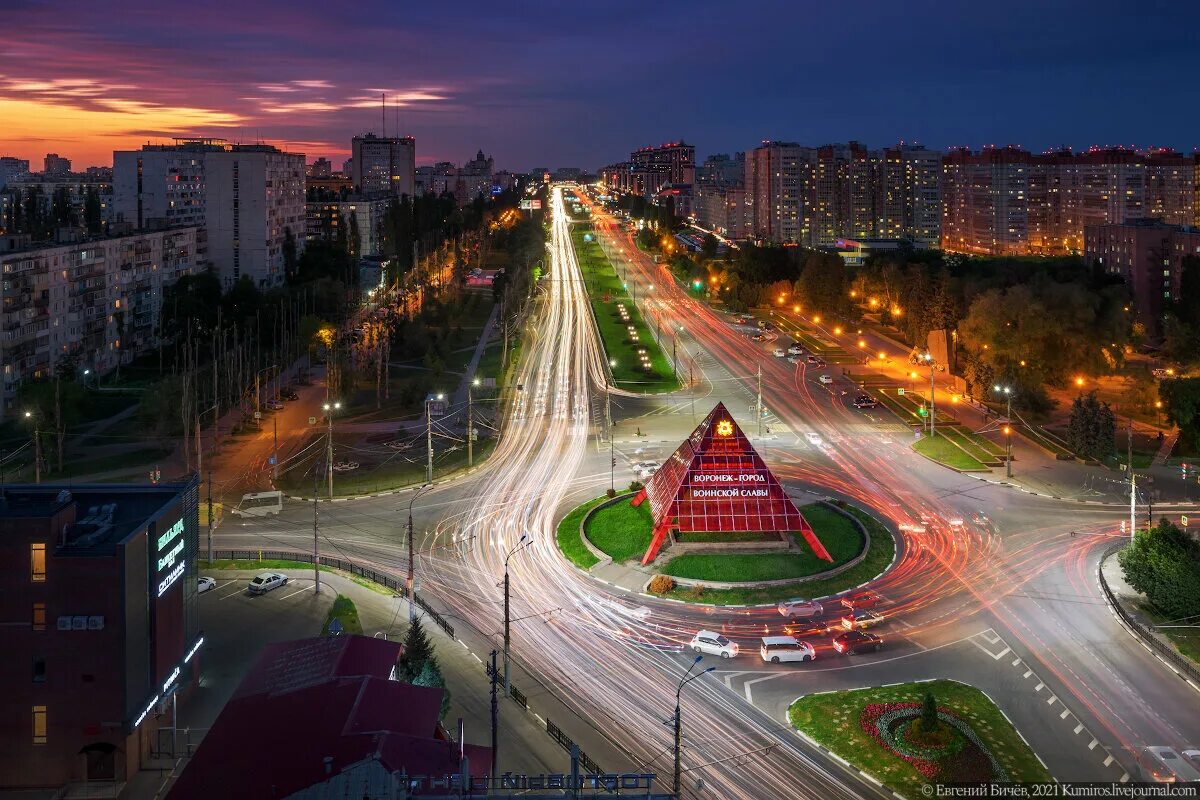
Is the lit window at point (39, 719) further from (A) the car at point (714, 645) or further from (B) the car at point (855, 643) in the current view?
(B) the car at point (855, 643)

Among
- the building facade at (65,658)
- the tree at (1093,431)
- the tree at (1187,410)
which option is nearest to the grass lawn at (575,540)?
the building facade at (65,658)

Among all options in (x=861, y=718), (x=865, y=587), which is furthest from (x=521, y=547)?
(x=861, y=718)

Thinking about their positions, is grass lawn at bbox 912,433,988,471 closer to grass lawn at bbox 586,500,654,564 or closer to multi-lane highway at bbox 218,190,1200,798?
multi-lane highway at bbox 218,190,1200,798

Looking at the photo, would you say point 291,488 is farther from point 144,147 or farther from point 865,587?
point 144,147

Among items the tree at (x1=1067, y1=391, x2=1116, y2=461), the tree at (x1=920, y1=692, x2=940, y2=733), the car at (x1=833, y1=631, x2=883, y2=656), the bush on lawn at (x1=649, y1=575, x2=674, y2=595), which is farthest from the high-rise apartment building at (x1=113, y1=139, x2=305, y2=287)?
the tree at (x1=920, y1=692, x2=940, y2=733)

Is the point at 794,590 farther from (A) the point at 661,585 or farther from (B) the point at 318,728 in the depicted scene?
(B) the point at 318,728

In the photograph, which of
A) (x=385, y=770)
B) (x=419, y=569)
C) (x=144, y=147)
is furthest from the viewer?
(x=144, y=147)

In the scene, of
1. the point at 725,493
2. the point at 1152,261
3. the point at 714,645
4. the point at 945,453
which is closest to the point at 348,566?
the point at 725,493
